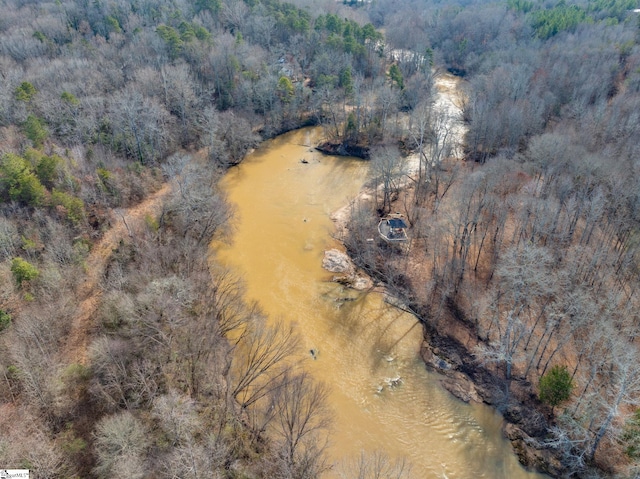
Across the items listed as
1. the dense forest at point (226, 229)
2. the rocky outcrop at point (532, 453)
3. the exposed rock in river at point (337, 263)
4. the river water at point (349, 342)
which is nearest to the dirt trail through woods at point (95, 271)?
the dense forest at point (226, 229)

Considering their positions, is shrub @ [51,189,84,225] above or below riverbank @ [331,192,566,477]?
above

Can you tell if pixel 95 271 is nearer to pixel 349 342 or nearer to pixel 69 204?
pixel 69 204

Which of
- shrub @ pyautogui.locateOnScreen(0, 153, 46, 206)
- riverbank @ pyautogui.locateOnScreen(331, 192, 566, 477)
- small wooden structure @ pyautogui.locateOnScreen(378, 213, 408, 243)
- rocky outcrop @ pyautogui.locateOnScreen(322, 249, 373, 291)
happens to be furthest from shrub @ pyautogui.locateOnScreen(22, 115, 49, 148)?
riverbank @ pyautogui.locateOnScreen(331, 192, 566, 477)

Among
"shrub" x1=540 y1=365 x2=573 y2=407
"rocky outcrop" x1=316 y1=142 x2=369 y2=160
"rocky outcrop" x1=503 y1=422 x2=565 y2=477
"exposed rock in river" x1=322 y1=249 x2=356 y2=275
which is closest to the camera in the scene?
"shrub" x1=540 y1=365 x2=573 y2=407

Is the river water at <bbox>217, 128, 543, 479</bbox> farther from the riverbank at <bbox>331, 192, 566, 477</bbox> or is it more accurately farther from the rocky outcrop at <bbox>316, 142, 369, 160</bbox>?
the rocky outcrop at <bbox>316, 142, 369, 160</bbox>

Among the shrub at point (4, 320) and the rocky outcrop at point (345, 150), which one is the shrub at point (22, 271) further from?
the rocky outcrop at point (345, 150)

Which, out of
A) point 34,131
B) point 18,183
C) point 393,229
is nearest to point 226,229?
point 393,229

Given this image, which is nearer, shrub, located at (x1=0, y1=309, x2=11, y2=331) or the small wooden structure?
shrub, located at (x1=0, y1=309, x2=11, y2=331)
